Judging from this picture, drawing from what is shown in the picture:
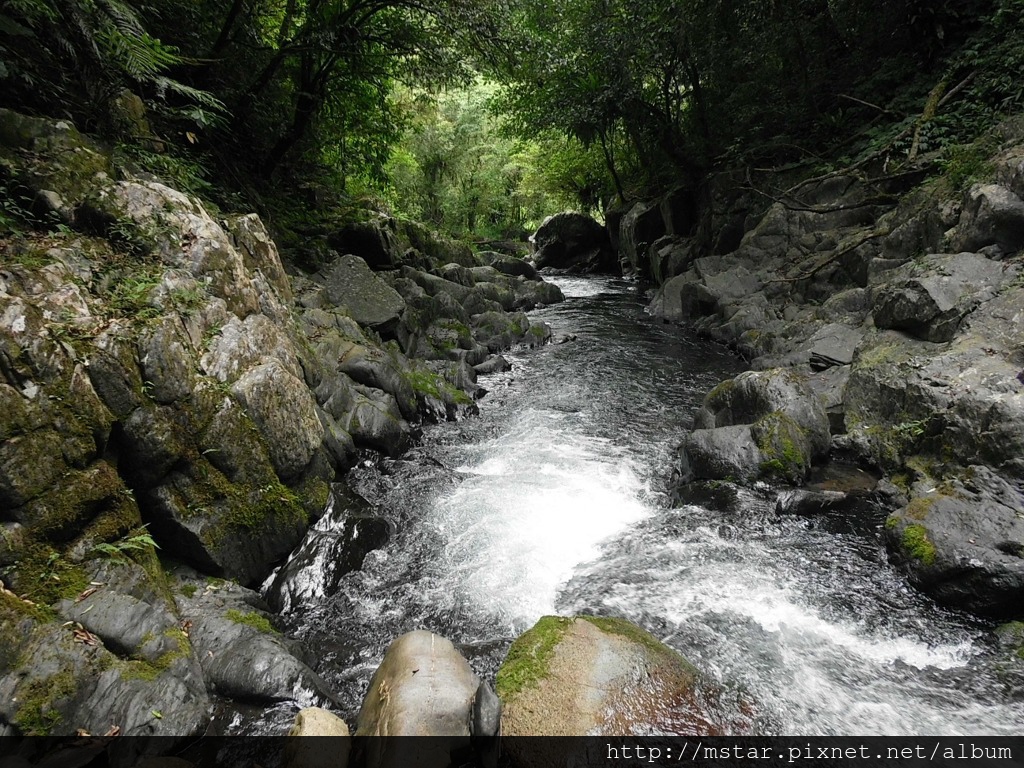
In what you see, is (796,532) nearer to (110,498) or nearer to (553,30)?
(110,498)

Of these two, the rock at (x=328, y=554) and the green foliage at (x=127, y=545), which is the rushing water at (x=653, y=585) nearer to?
the rock at (x=328, y=554)

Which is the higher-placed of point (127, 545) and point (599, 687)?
point (127, 545)

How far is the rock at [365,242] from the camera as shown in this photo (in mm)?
12734

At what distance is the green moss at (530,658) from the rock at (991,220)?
8.59 metres

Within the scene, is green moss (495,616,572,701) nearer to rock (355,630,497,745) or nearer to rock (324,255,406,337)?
rock (355,630,497,745)

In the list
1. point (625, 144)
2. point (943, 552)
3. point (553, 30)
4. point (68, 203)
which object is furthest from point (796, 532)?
point (625, 144)

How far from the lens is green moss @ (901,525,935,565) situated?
487cm

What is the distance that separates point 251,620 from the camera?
4332mm

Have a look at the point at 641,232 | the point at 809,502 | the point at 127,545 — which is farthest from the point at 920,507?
the point at 641,232

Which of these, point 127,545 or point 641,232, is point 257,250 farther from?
point 641,232

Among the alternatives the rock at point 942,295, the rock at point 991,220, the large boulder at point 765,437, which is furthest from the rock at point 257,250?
the rock at point 991,220

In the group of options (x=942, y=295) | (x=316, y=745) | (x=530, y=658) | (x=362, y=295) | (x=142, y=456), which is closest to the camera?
(x=316, y=745)

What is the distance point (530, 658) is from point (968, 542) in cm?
417

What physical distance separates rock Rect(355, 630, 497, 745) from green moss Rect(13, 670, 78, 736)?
1753 mm
